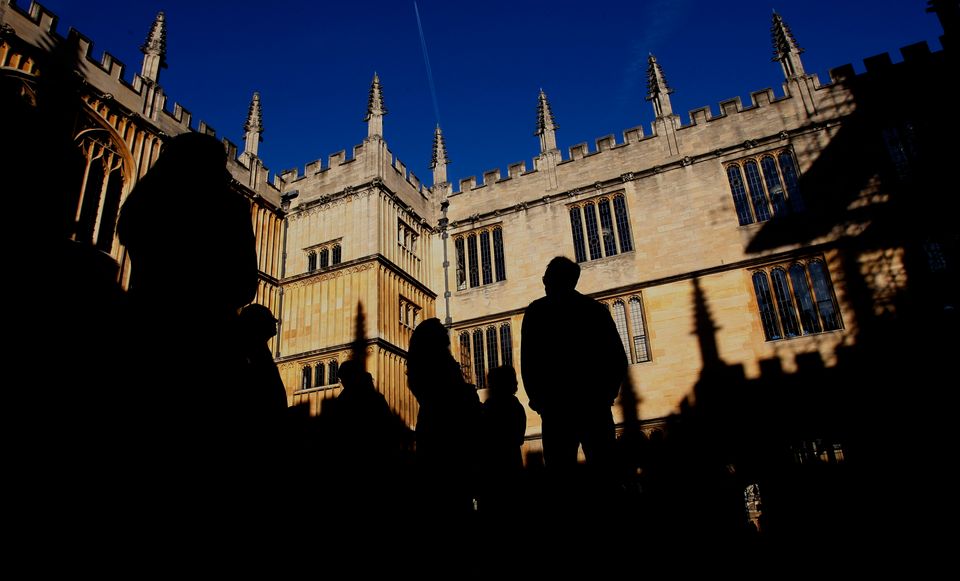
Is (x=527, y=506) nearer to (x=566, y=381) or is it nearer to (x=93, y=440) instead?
(x=566, y=381)

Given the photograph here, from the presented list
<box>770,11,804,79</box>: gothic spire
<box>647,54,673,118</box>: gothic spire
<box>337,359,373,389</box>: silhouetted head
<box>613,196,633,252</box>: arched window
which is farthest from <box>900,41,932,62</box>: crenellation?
<box>337,359,373,389</box>: silhouetted head

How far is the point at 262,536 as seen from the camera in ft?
7.25

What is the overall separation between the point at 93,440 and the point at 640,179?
56.1ft

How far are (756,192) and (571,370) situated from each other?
13963 mm

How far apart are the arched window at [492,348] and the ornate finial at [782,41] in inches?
471

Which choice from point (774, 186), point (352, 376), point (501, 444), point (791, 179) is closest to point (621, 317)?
point (774, 186)

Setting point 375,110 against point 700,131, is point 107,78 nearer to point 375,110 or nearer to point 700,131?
point 375,110

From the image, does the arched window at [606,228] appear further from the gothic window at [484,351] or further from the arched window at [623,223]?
the gothic window at [484,351]

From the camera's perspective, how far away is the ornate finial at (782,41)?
16875 millimetres

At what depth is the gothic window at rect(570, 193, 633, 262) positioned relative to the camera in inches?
674

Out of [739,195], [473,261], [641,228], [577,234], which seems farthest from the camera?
[473,261]

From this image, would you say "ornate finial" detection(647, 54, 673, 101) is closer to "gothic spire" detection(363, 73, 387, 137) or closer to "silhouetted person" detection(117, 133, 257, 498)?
"gothic spire" detection(363, 73, 387, 137)

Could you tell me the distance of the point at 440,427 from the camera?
4660mm

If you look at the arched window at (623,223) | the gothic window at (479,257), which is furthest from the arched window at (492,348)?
the arched window at (623,223)
